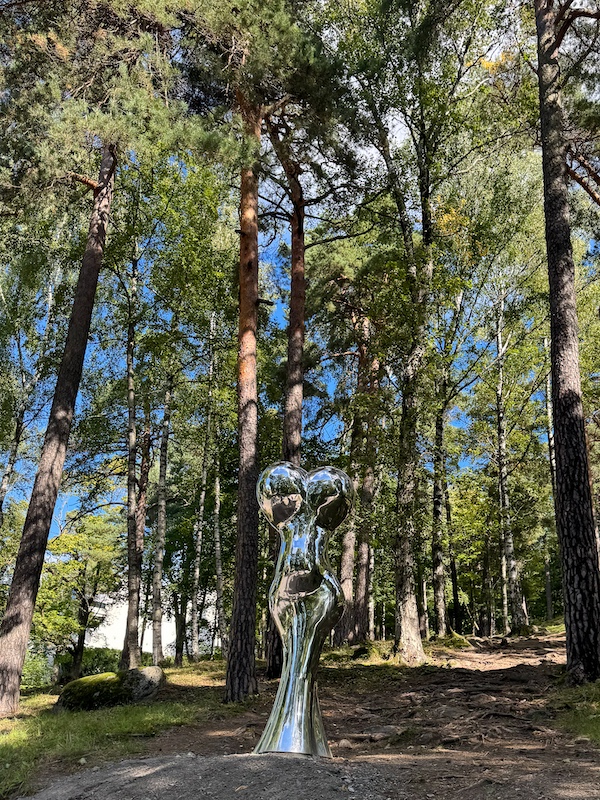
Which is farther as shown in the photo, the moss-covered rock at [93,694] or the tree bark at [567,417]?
the moss-covered rock at [93,694]

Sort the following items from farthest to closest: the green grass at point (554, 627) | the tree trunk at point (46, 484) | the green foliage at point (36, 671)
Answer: the green foliage at point (36, 671) < the green grass at point (554, 627) < the tree trunk at point (46, 484)

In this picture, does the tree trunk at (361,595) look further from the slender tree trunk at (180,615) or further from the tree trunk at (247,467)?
the slender tree trunk at (180,615)

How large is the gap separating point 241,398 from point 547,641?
29.9 ft

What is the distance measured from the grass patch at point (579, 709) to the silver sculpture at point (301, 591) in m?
2.63

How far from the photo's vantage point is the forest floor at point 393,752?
3.67 metres

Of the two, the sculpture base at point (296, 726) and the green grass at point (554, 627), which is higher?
the sculpture base at point (296, 726)

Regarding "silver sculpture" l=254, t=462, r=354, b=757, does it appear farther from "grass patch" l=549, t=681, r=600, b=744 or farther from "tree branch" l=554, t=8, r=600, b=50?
"tree branch" l=554, t=8, r=600, b=50

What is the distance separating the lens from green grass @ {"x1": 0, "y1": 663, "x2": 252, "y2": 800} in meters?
5.40

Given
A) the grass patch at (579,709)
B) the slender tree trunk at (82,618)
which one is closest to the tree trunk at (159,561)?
the slender tree trunk at (82,618)

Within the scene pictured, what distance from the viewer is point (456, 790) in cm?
377

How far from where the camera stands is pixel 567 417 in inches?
291

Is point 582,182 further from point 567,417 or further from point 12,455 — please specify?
point 12,455

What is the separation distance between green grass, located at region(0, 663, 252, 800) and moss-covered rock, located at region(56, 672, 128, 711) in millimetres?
234

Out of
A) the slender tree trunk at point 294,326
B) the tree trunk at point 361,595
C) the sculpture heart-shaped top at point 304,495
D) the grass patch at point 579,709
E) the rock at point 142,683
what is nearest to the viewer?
the sculpture heart-shaped top at point 304,495
